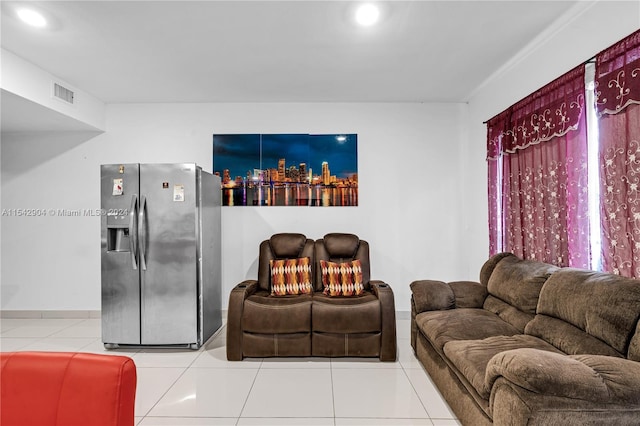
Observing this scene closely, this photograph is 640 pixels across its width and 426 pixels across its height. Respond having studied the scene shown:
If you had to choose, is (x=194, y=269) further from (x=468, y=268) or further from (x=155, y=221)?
(x=468, y=268)

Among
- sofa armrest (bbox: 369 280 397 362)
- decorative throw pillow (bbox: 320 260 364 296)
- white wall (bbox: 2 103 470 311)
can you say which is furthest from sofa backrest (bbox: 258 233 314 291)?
sofa armrest (bbox: 369 280 397 362)

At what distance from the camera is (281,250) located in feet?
13.1

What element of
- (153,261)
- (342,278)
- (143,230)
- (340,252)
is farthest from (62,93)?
(342,278)

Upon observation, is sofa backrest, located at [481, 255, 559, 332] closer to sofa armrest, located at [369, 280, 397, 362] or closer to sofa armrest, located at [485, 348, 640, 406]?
sofa armrest, located at [369, 280, 397, 362]

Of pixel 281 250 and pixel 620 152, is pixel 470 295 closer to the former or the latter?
pixel 620 152

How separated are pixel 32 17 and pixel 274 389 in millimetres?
3272

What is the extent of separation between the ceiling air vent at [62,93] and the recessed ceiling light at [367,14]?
3.19 meters

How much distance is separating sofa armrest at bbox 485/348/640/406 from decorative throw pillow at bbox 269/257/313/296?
2363 millimetres

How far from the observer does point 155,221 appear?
3.55 m

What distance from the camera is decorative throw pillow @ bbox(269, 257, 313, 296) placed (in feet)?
12.3

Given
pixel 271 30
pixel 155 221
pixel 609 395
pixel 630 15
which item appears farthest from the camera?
pixel 155 221

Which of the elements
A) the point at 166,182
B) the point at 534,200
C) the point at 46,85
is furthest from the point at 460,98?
the point at 46,85

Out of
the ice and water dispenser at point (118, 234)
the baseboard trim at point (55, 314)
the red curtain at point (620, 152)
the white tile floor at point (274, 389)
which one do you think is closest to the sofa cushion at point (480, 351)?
the white tile floor at point (274, 389)

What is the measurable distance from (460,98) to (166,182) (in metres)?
3.56
